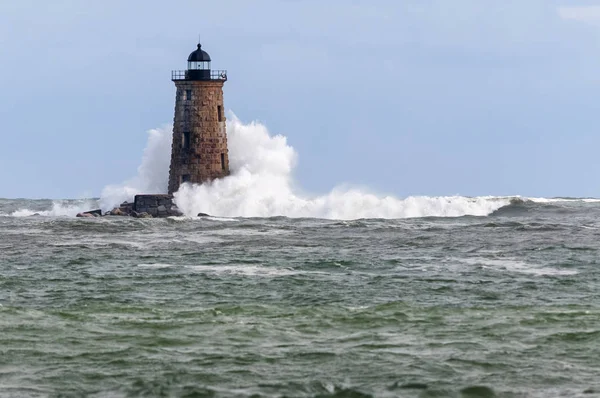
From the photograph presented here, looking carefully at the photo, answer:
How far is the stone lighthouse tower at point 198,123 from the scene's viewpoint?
64.1 metres

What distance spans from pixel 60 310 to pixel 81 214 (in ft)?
141

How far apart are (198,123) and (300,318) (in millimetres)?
40302

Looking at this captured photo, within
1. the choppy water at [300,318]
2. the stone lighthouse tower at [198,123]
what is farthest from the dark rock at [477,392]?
the stone lighthouse tower at [198,123]

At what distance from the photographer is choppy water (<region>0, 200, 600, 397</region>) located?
1839 cm

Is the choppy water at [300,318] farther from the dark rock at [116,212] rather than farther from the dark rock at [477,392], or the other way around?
the dark rock at [116,212]

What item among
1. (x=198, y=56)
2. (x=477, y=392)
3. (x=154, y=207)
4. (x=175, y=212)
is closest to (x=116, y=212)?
(x=154, y=207)

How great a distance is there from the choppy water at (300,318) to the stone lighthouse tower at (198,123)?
18.9 metres

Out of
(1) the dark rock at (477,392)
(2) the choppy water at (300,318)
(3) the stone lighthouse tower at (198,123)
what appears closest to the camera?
(1) the dark rock at (477,392)

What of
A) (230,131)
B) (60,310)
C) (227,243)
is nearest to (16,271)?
(60,310)

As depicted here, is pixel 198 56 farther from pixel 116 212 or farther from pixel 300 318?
pixel 300 318

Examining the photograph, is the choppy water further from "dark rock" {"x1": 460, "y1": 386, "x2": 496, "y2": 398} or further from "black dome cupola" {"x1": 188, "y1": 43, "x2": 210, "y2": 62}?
"black dome cupola" {"x1": 188, "y1": 43, "x2": 210, "y2": 62}

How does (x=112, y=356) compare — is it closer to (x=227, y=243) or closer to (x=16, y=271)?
(x=16, y=271)

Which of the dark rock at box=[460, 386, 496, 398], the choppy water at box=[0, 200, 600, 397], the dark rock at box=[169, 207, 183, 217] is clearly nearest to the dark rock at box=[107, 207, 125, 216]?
the dark rock at box=[169, 207, 183, 217]

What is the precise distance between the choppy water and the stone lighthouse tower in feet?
61.9
